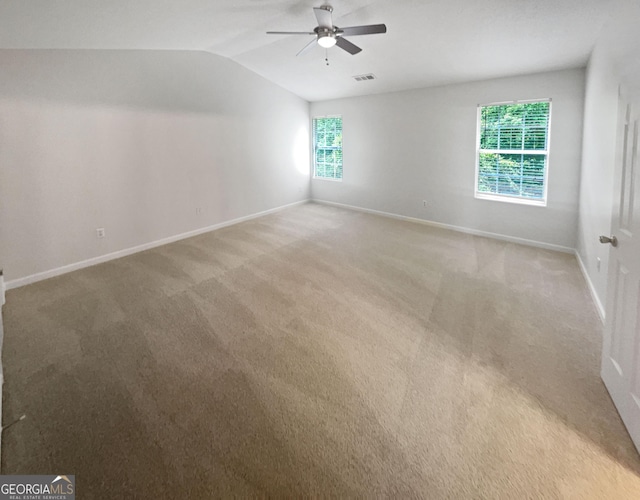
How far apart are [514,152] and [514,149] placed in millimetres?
43

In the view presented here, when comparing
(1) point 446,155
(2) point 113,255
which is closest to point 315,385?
(2) point 113,255

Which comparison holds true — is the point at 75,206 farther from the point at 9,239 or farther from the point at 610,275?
the point at 610,275

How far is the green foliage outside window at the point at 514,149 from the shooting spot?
4.74 m

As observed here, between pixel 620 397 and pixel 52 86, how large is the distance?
5.63m

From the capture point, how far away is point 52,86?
12.4 feet

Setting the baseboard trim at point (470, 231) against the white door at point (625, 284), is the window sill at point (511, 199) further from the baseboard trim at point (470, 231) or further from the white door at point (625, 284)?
the white door at point (625, 284)

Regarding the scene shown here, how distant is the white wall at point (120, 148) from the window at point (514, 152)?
13.1 feet

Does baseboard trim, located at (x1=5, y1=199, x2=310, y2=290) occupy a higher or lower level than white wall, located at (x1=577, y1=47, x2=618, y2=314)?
lower

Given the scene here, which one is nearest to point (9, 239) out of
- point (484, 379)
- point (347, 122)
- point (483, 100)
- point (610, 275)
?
point (484, 379)

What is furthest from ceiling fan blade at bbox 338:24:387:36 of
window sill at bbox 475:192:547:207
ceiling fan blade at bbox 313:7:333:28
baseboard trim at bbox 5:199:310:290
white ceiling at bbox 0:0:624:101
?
baseboard trim at bbox 5:199:310:290

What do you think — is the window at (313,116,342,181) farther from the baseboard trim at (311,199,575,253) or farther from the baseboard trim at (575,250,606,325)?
the baseboard trim at (575,250,606,325)

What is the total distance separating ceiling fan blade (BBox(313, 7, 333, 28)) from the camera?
313 cm

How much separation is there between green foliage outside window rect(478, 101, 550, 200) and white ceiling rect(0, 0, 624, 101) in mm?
539

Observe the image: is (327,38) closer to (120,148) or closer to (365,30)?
(365,30)
